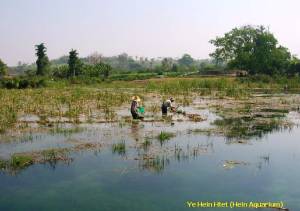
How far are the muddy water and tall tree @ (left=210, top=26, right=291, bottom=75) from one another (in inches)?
1922

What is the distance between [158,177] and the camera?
9.88m

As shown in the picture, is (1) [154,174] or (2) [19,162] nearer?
(1) [154,174]

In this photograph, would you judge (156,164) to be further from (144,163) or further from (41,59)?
(41,59)

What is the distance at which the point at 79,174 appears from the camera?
10188 mm

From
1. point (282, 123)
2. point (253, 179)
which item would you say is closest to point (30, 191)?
point (253, 179)

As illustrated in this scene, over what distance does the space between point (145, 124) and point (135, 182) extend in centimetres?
823

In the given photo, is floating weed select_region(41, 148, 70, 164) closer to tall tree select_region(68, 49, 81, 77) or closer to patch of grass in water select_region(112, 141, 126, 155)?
patch of grass in water select_region(112, 141, 126, 155)

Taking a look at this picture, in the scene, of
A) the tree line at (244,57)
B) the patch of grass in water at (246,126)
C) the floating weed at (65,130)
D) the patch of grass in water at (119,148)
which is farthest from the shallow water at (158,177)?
the tree line at (244,57)

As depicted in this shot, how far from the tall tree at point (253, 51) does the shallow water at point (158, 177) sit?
163 ft

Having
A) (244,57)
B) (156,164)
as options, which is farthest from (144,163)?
(244,57)

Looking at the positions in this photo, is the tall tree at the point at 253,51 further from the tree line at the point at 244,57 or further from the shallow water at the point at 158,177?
the shallow water at the point at 158,177

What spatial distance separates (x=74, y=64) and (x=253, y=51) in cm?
3108

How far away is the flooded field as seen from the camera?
8531mm

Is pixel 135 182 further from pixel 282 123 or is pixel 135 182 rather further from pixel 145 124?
pixel 282 123
